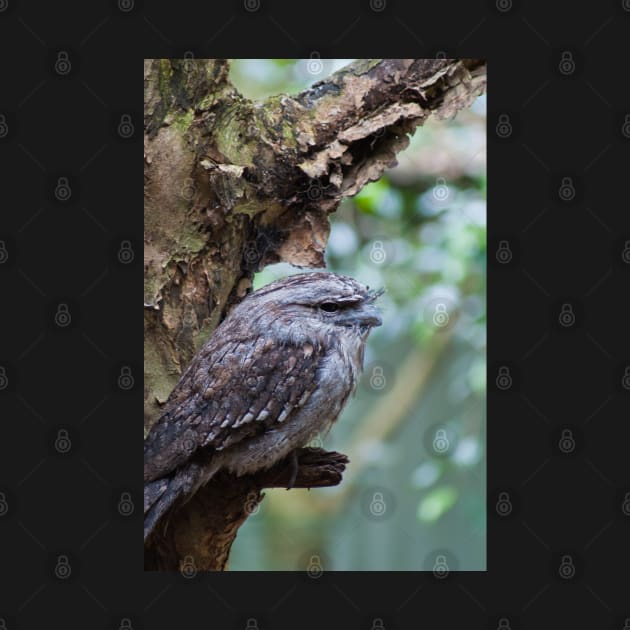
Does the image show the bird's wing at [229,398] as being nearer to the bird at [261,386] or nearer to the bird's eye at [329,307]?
the bird at [261,386]

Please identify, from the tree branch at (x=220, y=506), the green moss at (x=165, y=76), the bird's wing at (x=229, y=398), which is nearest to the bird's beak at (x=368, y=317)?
the bird's wing at (x=229, y=398)

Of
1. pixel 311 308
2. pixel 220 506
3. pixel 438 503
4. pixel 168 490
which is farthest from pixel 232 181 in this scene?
pixel 438 503

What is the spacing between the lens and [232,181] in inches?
134

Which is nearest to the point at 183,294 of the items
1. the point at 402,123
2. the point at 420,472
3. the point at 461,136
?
the point at 402,123

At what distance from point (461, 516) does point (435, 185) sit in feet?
7.49

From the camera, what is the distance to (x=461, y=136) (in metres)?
5.13

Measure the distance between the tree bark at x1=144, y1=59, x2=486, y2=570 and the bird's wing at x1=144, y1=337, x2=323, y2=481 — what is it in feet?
0.73

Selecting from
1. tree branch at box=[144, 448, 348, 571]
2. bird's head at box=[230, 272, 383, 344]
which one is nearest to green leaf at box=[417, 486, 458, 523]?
tree branch at box=[144, 448, 348, 571]

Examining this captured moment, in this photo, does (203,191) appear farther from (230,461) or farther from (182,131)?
(230,461)

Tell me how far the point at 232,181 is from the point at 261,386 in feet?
3.10

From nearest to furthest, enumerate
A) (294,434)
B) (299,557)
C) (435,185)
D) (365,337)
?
(294,434)
(365,337)
(435,185)
(299,557)

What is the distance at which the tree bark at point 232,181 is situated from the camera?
134 inches

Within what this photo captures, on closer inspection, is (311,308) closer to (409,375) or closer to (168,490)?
(168,490)
